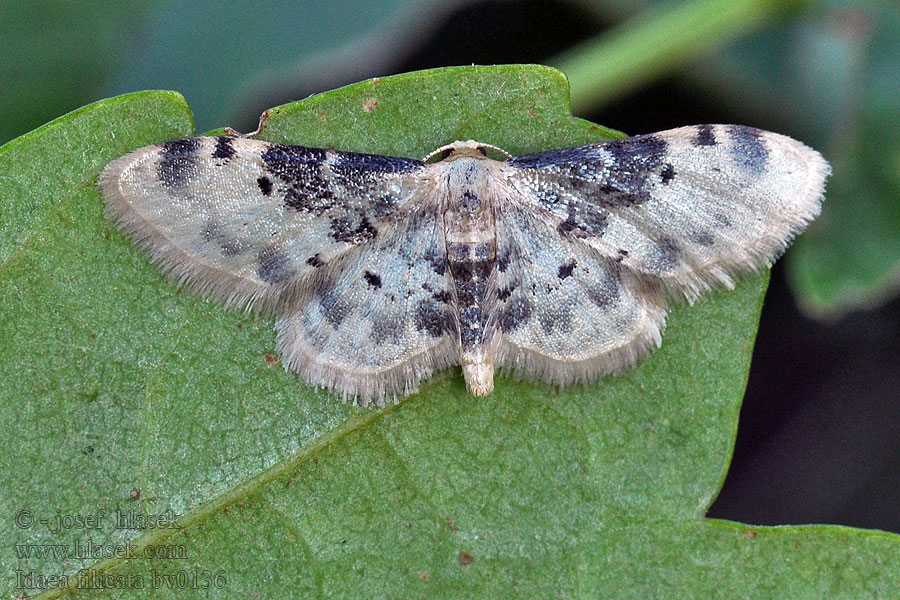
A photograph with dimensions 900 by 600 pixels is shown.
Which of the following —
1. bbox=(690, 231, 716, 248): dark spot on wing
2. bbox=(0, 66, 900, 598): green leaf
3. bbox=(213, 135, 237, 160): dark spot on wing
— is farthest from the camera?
bbox=(690, 231, 716, 248): dark spot on wing

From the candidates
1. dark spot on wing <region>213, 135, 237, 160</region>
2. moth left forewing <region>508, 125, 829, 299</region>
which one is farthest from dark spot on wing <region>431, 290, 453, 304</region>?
dark spot on wing <region>213, 135, 237, 160</region>

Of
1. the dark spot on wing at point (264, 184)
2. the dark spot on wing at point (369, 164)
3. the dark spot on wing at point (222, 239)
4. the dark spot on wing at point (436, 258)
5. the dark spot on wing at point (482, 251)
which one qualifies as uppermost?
the dark spot on wing at point (369, 164)

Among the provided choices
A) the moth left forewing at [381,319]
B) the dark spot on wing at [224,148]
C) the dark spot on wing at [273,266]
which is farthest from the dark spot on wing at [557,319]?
the dark spot on wing at [224,148]

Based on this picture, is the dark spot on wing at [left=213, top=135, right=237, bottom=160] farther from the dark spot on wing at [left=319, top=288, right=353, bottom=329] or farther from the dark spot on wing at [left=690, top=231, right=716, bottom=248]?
the dark spot on wing at [left=690, top=231, right=716, bottom=248]

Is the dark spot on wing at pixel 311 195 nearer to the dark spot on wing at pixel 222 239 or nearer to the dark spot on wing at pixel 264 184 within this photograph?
the dark spot on wing at pixel 264 184

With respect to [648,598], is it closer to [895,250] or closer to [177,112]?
[895,250]

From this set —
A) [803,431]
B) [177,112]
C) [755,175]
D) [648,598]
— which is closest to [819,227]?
[755,175]

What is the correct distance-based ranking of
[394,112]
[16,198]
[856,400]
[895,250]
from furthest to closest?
[856,400]
[895,250]
[394,112]
[16,198]
